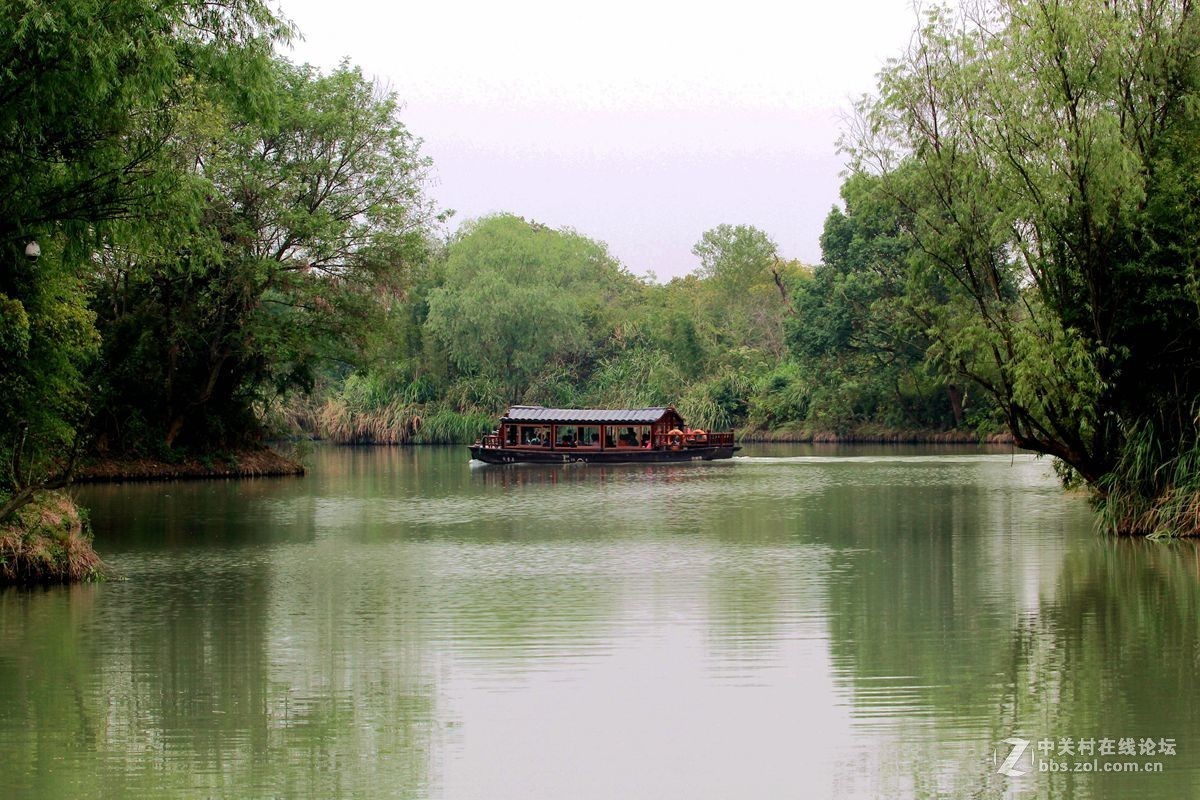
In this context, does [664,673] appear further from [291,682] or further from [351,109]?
[351,109]

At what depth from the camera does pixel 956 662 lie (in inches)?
477

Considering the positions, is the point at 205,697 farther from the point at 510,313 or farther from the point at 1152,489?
the point at 510,313

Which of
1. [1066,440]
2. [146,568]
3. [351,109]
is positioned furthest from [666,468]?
[146,568]

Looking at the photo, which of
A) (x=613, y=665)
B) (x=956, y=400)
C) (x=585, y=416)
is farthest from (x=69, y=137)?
(x=956, y=400)

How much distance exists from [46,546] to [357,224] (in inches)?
950

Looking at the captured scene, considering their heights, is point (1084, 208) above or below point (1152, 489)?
above

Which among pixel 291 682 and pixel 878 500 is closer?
pixel 291 682

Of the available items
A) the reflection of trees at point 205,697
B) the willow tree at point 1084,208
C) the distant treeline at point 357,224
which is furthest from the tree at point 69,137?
the willow tree at point 1084,208

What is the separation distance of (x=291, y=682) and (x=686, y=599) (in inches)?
223

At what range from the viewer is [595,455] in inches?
1996

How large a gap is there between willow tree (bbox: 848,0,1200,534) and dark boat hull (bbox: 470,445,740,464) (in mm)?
28056

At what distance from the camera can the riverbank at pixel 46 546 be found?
53.6 ft

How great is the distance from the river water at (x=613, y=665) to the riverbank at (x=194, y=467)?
46.5 ft

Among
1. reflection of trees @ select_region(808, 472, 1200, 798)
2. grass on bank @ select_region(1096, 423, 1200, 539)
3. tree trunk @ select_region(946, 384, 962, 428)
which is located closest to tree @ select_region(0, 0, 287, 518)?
reflection of trees @ select_region(808, 472, 1200, 798)
